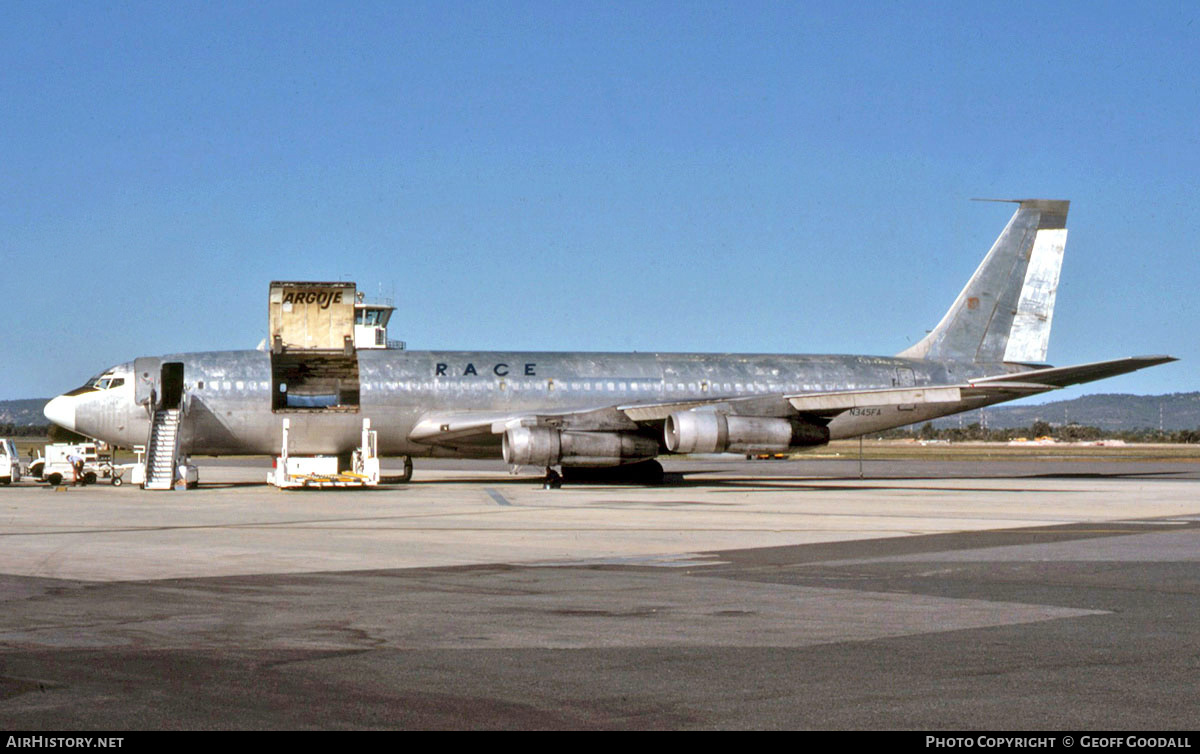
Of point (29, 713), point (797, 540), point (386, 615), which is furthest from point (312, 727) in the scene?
point (797, 540)

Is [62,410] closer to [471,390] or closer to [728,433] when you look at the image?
[471,390]

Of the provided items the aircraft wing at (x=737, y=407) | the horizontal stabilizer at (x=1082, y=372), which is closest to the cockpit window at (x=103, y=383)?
the aircraft wing at (x=737, y=407)

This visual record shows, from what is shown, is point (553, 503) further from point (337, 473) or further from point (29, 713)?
point (29, 713)

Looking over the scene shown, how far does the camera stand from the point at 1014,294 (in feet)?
151

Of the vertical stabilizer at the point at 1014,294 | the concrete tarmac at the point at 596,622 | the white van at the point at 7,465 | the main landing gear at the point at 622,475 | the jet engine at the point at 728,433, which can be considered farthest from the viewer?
the vertical stabilizer at the point at 1014,294

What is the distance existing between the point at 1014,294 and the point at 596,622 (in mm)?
38222

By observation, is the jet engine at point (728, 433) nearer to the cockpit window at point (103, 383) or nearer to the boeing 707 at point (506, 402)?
the boeing 707 at point (506, 402)

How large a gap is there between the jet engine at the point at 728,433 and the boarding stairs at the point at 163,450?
14.4 metres

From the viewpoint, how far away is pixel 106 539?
19.6 metres

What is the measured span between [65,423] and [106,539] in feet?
70.3

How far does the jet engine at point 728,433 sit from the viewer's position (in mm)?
37750

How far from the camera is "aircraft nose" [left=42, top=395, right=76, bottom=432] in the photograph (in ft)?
127

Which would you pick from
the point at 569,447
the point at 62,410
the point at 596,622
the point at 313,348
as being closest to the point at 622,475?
the point at 569,447

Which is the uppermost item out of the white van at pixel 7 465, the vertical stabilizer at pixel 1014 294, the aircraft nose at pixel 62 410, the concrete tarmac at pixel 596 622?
the vertical stabilizer at pixel 1014 294
